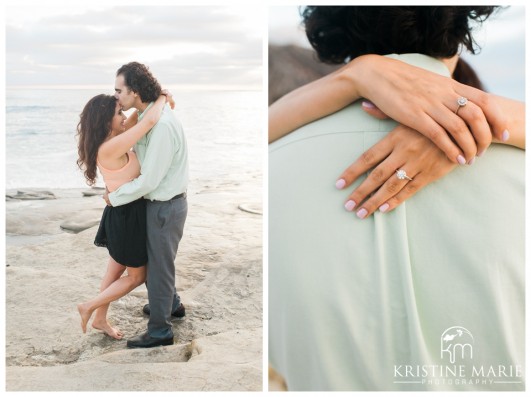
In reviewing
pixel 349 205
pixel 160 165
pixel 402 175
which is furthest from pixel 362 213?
pixel 160 165

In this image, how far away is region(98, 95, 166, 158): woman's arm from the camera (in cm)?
184

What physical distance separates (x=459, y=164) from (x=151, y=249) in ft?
3.55

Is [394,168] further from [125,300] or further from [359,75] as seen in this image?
[125,300]

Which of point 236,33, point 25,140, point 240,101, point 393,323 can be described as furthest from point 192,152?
point 393,323

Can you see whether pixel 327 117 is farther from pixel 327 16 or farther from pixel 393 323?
pixel 393 323

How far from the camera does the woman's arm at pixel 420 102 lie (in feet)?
4.53

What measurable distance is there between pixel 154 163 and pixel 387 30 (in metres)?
0.87

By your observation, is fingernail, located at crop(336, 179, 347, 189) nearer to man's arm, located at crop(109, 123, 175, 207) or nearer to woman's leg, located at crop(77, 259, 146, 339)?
man's arm, located at crop(109, 123, 175, 207)

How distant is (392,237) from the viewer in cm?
139

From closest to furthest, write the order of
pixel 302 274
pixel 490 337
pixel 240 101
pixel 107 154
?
pixel 302 274 → pixel 490 337 → pixel 107 154 → pixel 240 101

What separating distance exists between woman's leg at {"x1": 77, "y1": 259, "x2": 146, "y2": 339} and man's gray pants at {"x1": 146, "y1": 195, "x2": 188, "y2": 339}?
5 centimetres

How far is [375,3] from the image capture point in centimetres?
150

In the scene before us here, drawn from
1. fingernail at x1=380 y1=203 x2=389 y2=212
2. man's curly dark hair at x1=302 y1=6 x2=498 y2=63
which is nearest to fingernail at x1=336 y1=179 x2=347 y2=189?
fingernail at x1=380 y1=203 x2=389 y2=212
